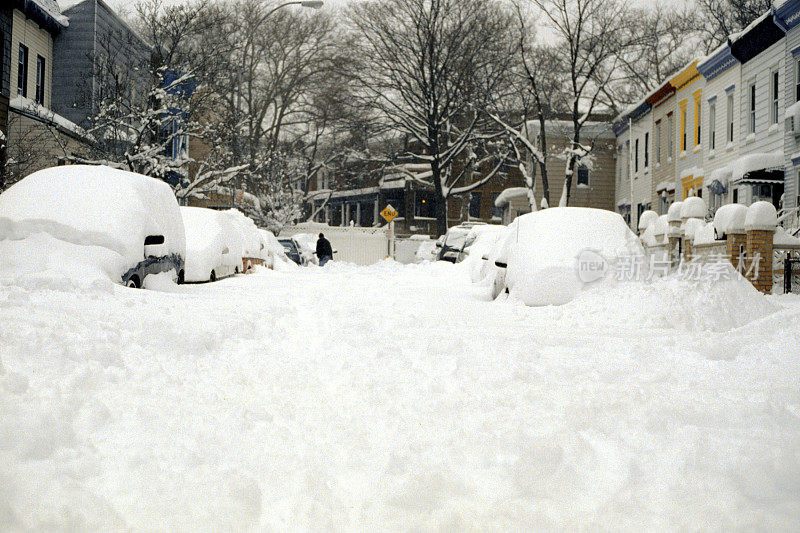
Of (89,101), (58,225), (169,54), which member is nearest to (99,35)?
(89,101)

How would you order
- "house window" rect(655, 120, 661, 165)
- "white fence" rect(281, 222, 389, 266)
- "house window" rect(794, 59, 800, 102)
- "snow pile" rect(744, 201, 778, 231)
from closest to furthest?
"snow pile" rect(744, 201, 778, 231) < "house window" rect(794, 59, 800, 102) < "house window" rect(655, 120, 661, 165) < "white fence" rect(281, 222, 389, 266)

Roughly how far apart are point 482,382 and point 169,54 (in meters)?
20.4

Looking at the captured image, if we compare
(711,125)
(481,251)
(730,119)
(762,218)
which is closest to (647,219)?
(730,119)

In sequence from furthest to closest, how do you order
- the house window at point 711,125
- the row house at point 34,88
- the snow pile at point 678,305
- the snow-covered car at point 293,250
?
the snow-covered car at point 293,250, the house window at point 711,125, the row house at point 34,88, the snow pile at point 678,305

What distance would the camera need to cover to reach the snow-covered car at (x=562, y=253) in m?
12.4

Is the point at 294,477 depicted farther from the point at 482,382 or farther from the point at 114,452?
the point at 482,382

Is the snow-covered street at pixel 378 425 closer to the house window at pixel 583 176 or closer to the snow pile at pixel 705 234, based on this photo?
the snow pile at pixel 705 234

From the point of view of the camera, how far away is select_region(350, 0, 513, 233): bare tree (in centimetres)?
3681

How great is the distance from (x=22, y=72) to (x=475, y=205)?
35.5 meters

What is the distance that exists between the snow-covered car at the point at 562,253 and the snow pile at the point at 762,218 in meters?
3.30

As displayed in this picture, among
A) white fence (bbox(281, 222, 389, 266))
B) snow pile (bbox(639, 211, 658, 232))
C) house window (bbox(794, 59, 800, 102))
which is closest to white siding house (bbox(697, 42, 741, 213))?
snow pile (bbox(639, 211, 658, 232))

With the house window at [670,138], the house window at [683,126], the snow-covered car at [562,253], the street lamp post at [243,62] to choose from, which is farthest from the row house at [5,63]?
the house window at [670,138]

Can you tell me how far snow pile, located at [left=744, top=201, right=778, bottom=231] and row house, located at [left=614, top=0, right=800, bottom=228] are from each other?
7045mm

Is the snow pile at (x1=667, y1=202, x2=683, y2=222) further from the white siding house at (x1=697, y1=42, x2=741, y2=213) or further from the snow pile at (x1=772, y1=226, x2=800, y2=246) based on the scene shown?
the white siding house at (x1=697, y1=42, x2=741, y2=213)
